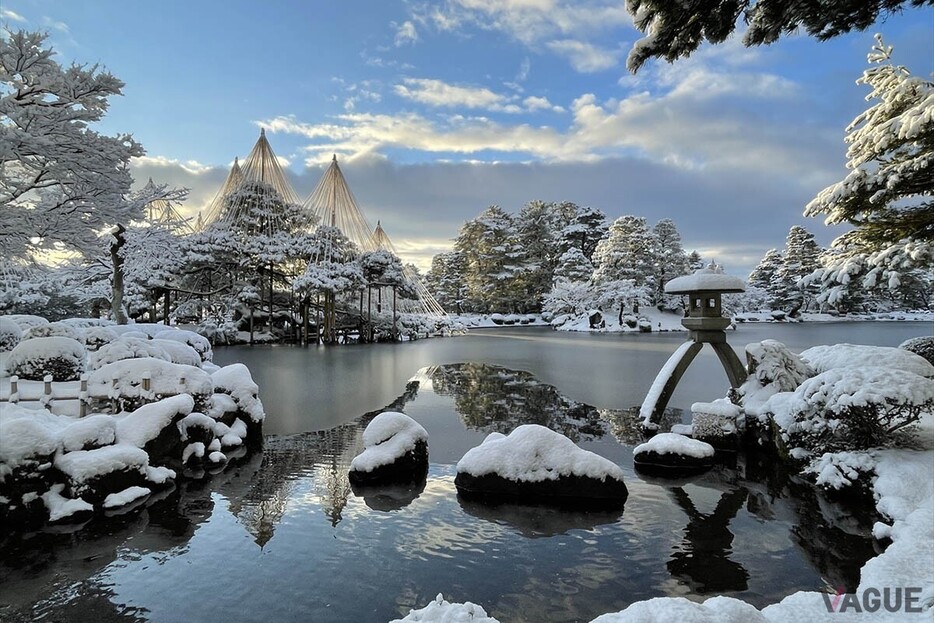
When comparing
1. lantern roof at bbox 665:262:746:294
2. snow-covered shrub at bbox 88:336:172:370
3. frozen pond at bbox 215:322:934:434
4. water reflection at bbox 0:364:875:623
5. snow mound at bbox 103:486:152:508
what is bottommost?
water reflection at bbox 0:364:875:623

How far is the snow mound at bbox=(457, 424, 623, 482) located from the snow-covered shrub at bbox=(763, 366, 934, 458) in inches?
90.2

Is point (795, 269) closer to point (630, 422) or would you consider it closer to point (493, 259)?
point (493, 259)

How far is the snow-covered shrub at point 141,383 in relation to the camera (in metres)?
6.64

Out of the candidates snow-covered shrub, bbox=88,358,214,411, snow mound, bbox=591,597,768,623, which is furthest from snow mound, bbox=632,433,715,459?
snow-covered shrub, bbox=88,358,214,411

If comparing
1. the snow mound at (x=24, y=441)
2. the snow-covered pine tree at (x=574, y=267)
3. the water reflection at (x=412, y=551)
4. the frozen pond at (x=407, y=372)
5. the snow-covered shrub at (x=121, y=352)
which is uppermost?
the snow-covered pine tree at (x=574, y=267)

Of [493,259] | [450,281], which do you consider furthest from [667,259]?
[450,281]

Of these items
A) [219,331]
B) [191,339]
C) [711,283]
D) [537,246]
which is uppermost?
[537,246]

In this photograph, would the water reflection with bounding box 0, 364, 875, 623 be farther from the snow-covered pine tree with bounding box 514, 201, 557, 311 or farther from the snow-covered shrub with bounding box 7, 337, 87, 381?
the snow-covered pine tree with bounding box 514, 201, 557, 311

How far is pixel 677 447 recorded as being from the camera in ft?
19.8

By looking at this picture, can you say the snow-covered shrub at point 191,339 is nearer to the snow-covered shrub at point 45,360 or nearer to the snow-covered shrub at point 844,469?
the snow-covered shrub at point 45,360

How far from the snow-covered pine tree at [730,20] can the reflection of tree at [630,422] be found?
5503mm

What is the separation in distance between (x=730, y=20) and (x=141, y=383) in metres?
7.91

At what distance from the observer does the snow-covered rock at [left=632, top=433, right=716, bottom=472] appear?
19.7 ft

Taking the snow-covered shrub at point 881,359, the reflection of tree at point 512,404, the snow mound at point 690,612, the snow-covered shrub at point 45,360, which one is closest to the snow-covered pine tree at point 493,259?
the reflection of tree at point 512,404
